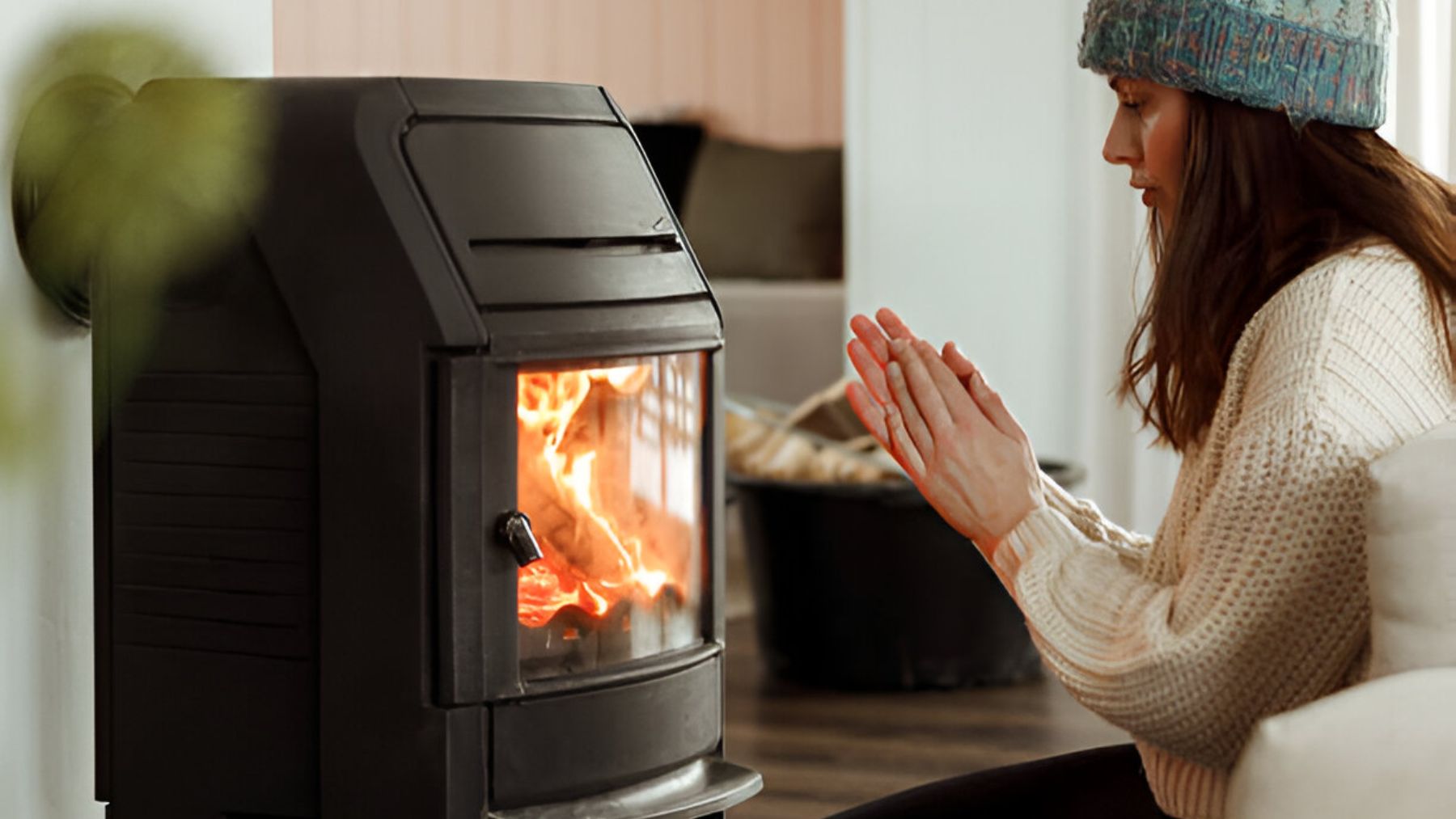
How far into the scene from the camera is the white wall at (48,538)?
1.75m

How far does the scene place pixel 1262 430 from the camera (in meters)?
1.32

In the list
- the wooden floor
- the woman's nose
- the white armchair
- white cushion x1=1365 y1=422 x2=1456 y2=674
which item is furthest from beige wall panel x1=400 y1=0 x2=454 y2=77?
the white armchair

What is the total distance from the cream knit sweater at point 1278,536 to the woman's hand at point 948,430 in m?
0.12

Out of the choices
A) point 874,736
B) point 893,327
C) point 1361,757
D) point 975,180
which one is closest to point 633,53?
point 975,180

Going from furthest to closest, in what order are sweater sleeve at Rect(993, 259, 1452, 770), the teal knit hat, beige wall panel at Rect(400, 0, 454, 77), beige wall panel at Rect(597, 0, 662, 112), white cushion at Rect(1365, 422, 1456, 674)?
1. beige wall panel at Rect(597, 0, 662, 112)
2. beige wall panel at Rect(400, 0, 454, 77)
3. the teal knit hat
4. sweater sleeve at Rect(993, 259, 1452, 770)
5. white cushion at Rect(1365, 422, 1456, 674)

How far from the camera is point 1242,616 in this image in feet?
4.37

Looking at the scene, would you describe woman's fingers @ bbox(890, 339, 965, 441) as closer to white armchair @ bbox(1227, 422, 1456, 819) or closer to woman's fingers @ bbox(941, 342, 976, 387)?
woman's fingers @ bbox(941, 342, 976, 387)

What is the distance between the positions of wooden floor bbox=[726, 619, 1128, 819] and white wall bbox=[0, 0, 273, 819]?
1201mm

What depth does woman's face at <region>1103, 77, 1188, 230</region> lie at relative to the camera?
4.93 feet

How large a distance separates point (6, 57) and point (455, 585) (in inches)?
25.3

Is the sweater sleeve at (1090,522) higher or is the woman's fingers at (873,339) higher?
the woman's fingers at (873,339)

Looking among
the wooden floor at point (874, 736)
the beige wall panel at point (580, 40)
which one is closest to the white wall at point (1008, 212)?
the wooden floor at point (874, 736)

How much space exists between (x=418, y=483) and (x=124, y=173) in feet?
1.35

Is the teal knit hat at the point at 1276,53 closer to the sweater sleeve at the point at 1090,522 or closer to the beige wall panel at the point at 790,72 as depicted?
the sweater sleeve at the point at 1090,522
